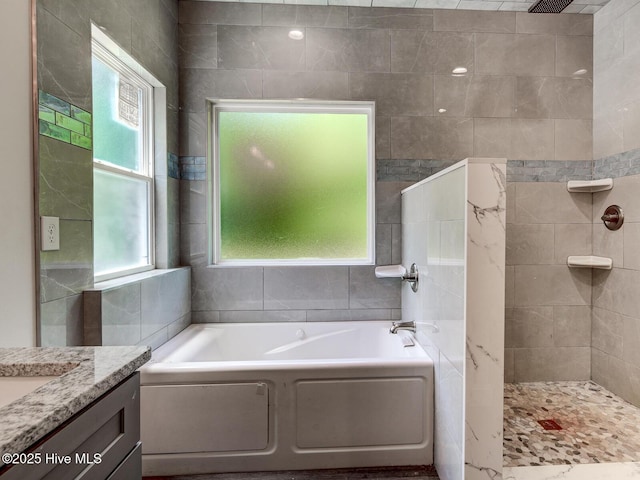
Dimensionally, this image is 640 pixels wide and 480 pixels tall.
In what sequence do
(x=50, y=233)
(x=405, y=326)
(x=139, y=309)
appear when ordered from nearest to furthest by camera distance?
1. (x=50, y=233)
2. (x=139, y=309)
3. (x=405, y=326)

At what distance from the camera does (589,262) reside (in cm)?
239

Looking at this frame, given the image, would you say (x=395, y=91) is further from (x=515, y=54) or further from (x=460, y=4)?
(x=515, y=54)

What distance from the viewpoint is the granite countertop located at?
541 millimetres

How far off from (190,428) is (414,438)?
1133 millimetres

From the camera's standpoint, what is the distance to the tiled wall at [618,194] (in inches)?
85.5

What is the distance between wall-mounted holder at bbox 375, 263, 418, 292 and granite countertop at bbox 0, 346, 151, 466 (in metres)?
1.61

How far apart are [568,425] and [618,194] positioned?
4.97 ft

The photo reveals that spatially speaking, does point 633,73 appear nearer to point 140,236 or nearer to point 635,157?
point 635,157

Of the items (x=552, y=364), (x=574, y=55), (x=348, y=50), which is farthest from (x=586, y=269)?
(x=348, y=50)

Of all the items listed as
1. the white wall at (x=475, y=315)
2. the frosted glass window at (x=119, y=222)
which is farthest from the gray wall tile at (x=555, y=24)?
the frosted glass window at (x=119, y=222)

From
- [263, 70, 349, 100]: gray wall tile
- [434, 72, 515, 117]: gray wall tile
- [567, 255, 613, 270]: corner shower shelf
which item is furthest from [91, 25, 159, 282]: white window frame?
[567, 255, 613, 270]: corner shower shelf

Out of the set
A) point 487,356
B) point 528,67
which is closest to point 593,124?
point 528,67

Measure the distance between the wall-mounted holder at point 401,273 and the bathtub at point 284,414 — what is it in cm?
51

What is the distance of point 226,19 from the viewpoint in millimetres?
2420
